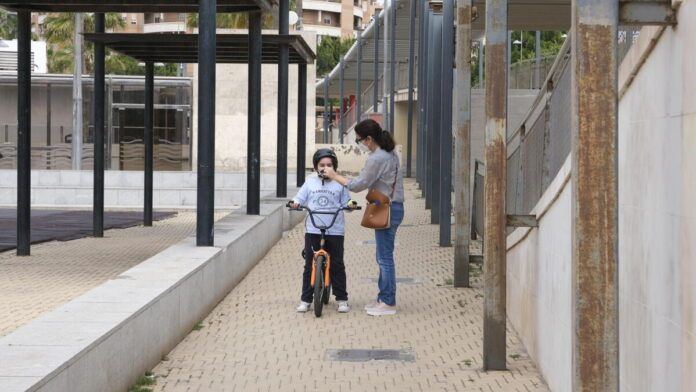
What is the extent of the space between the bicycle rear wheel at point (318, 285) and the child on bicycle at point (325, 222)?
0.64ft

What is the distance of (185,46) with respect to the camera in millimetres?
19203

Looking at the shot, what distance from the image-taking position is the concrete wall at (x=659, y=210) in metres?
4.82

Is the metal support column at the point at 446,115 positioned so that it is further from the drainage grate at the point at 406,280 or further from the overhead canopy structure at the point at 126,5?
the drainage grate at the point at 406,280

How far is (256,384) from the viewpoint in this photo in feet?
27.2

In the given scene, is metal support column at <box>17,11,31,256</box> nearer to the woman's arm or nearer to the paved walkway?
the paved walkway

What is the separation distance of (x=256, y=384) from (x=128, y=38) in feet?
35.9

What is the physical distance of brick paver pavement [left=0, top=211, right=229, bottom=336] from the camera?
12141 millimetres

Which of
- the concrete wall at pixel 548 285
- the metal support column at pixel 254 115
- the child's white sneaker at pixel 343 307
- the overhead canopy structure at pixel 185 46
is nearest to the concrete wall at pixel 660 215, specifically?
the concrete wall at pixel 548 285

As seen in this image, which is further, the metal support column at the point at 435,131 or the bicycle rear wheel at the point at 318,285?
the metal support column at the point at 435,131

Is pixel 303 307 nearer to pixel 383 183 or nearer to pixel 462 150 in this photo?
pixel 383 183

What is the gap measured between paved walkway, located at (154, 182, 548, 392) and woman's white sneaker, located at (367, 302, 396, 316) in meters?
0.09

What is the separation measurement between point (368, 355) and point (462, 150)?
5.21 meters

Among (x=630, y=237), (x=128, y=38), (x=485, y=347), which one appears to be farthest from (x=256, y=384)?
(x=128, y=38)

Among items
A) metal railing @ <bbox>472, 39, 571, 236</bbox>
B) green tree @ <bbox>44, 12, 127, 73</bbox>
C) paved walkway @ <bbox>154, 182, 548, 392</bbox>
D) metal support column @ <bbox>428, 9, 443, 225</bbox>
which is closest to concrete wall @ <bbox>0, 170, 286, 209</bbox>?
metal support column @ <bbox>428, 9, 443, 225</bbox>
